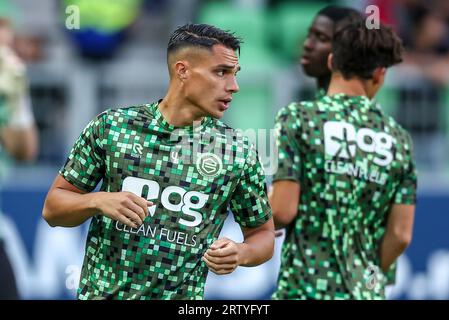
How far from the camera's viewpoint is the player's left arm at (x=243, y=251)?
4.53 meters

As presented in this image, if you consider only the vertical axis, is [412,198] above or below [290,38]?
below

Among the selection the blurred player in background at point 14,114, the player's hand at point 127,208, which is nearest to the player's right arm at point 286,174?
the player's hand at point 127,208

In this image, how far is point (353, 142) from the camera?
5879 millimetres

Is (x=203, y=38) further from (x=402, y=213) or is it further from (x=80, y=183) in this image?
(x=402, y=213)

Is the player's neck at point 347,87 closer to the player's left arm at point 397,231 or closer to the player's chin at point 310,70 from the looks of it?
the player's chin at point 310,70

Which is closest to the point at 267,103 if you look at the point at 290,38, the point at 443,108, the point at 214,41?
the point at 290,38

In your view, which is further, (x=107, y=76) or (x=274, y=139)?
(x=107, y=76)

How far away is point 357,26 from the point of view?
6086mm

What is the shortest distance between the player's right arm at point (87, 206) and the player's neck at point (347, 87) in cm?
181

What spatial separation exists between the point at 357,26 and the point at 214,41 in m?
1.48

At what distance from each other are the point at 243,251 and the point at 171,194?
0.42m

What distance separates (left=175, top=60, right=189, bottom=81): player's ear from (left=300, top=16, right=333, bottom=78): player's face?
5.27ft
